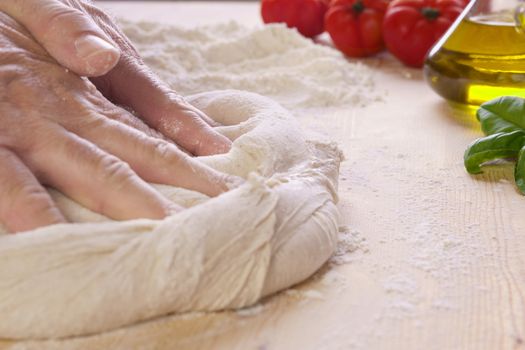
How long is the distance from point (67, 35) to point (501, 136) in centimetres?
89

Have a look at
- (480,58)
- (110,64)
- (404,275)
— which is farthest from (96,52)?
(480,58)

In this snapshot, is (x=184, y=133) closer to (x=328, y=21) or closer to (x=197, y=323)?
(x=197, y=323)

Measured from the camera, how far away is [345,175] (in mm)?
1514

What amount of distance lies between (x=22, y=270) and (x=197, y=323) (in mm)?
251

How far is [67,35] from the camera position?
3.77ft

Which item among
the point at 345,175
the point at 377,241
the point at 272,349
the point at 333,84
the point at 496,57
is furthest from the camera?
the point at 333,84

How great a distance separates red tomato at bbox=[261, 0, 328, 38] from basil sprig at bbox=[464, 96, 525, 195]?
1157mm

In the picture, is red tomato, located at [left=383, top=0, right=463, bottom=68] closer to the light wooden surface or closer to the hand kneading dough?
the light wooden surface

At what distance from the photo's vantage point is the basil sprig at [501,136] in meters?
1.47

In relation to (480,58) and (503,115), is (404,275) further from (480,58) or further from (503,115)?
(480,58)

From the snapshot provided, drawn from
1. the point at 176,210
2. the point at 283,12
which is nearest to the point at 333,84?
the point at 283,12

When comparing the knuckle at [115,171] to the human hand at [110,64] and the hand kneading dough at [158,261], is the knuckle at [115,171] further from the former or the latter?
the human hand at [110,64]

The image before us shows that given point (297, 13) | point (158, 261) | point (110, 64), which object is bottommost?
point (297, 13)

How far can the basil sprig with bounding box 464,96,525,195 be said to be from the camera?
1470mm
